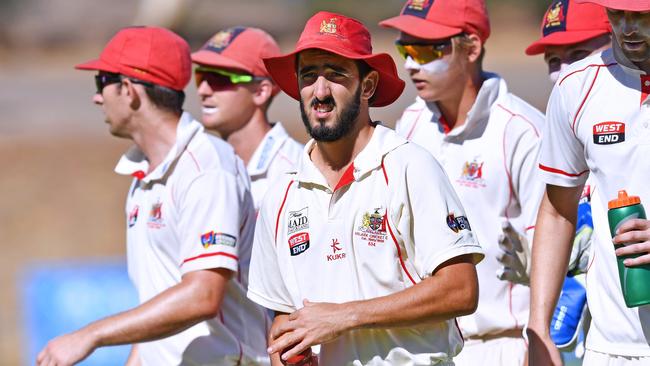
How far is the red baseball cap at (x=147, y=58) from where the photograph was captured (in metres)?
6.63

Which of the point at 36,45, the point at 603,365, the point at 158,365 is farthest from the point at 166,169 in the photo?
the point at 36,45

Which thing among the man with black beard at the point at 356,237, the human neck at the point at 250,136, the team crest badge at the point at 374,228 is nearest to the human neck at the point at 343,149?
the man with black beard at the point at 356,237

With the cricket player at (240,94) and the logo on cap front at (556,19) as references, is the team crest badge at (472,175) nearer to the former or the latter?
the logo on cap front at (556,19)

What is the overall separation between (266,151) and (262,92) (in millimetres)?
458

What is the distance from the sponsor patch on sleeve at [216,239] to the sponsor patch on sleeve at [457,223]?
163cm

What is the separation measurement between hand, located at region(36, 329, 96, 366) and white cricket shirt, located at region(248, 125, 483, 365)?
128cm

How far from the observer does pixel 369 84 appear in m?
5.03

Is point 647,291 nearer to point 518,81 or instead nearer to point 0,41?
point 518,81

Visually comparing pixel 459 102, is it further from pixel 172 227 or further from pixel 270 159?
pixel 172 227

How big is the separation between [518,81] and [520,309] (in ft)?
68.9

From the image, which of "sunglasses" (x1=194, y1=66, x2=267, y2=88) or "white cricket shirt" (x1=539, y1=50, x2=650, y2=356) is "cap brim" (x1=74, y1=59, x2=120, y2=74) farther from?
"white cricket shirt" (x1=539, y1=50, x2=650, y2=356)

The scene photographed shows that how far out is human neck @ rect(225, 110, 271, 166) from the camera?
7.76 m

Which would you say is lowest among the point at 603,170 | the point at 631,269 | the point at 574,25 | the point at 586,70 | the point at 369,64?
the point at 631,269

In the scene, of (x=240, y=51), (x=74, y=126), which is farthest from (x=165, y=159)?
(x=74, y=126)
